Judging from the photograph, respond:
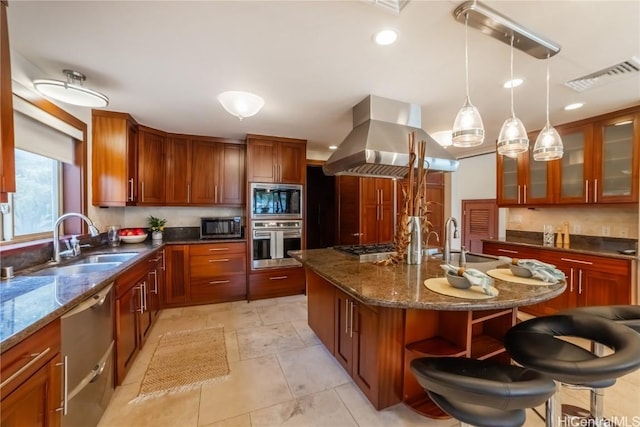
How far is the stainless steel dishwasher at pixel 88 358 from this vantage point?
124 centimetres

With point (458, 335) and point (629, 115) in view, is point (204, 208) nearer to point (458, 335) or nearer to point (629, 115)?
point (458, 335)

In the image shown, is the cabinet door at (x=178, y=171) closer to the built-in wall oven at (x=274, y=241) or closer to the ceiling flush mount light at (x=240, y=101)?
the built-in wall oven at (x=274, y=241)

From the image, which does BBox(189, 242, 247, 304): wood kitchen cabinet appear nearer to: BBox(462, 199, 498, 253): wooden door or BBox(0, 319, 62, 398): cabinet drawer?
BBox(0, 319, 62, 398): cabinet drawer

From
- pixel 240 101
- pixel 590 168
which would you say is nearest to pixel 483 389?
pixel 240 101

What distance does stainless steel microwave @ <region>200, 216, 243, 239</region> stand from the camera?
3.86 metres

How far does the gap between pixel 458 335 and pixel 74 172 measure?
3.75m

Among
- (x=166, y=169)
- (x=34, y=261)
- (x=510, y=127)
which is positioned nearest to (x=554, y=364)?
(x=510, y=127)

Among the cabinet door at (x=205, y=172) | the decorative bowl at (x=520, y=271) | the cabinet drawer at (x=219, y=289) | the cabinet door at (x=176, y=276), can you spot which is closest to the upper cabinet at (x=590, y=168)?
the decorative bowl at (x=520, y=271)

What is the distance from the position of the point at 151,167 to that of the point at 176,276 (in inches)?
59.0

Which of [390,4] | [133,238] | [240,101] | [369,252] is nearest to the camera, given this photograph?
[390,4]

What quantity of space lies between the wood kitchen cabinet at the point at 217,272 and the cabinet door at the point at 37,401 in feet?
8.09

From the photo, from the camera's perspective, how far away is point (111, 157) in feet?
9.59

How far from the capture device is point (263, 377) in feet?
6.73

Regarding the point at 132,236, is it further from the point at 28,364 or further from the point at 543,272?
the point at 543,272
